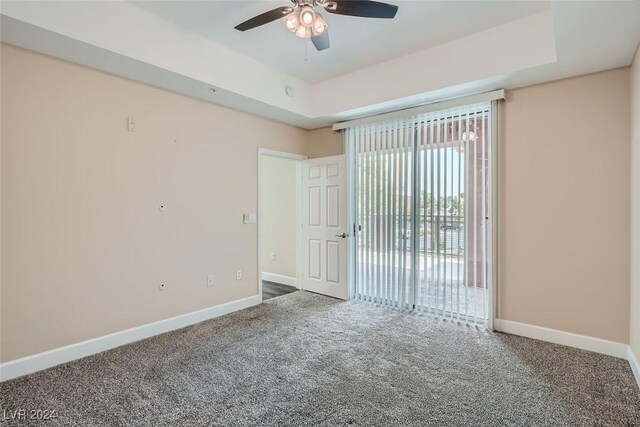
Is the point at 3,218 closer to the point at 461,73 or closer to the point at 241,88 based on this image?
the point at 241,88

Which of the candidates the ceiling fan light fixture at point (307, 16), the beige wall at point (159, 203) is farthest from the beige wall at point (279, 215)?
the ceiling fan light fixture at point (307, 16)

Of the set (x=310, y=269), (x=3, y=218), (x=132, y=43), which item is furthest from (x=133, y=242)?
(x=310, y=269)

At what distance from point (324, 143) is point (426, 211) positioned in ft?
6.22

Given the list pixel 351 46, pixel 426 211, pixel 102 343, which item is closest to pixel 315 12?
pixel 351 46

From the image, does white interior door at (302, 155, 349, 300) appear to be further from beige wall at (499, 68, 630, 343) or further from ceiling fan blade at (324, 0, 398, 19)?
ceiling fan blade at (324, 0, 398, 19)

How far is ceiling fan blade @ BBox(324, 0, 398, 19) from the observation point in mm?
2074

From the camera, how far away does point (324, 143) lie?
4.80 metres

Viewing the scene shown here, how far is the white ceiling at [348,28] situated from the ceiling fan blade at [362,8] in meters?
0.52

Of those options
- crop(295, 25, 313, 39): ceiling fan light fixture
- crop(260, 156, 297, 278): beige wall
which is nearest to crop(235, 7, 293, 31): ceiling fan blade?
crop(295, 25, 313, 39): ceiling fan light fixture

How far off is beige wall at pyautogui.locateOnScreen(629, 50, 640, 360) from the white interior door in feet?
9.41

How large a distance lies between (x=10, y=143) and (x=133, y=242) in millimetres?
1181

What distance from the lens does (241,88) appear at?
11.2 feet

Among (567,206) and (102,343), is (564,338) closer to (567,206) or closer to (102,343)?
(567,206)

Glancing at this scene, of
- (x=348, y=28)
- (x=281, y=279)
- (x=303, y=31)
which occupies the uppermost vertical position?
(x=348, y=28)
